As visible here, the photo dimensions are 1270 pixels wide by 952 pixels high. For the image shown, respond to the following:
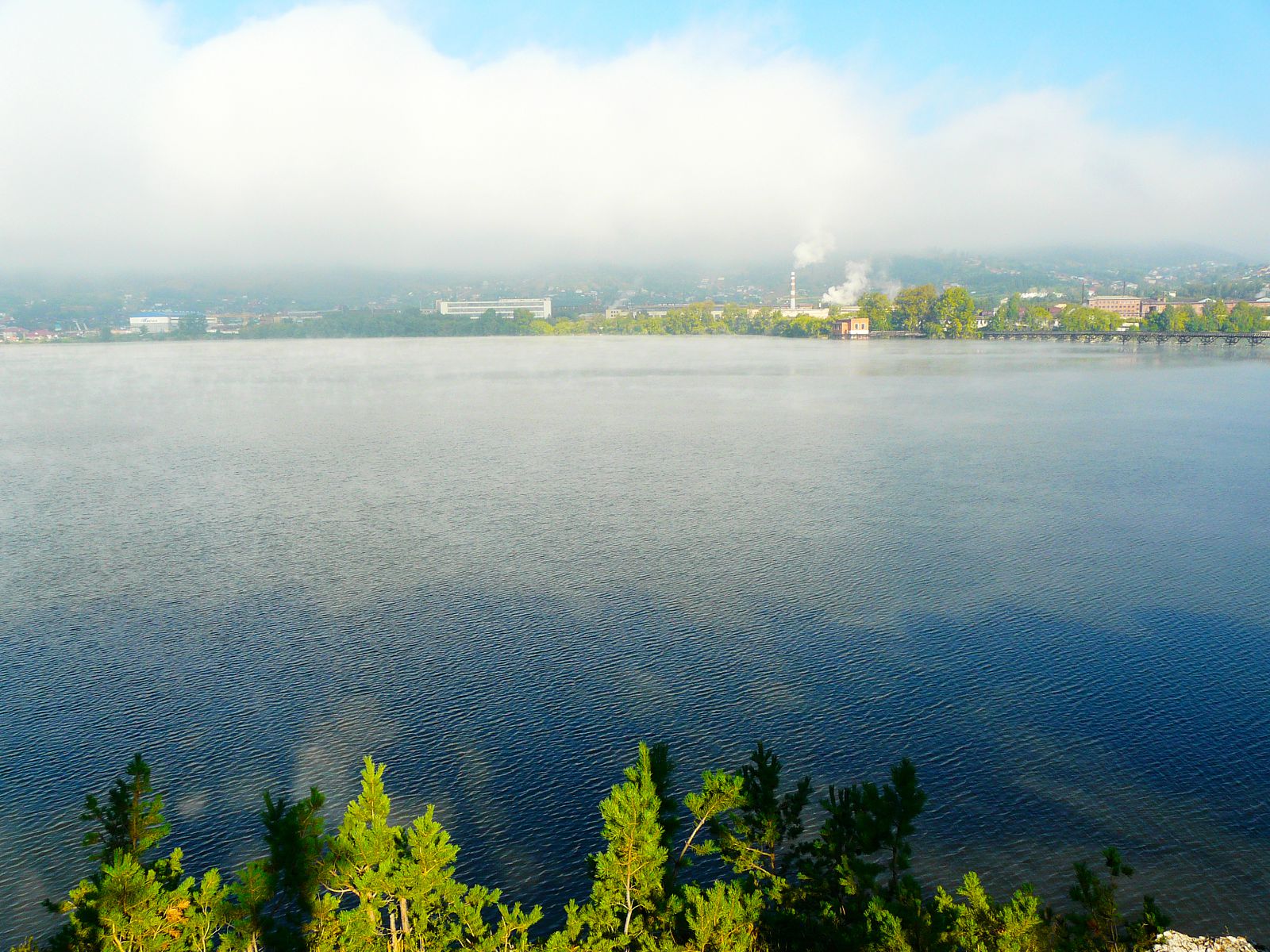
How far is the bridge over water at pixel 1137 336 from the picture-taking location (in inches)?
2028

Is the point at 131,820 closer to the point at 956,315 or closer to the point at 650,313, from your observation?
the point at 956,315

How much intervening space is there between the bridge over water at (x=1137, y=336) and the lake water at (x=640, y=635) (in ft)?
122

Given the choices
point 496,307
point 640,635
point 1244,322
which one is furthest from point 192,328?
point 640,635

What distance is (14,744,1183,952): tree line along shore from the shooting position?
4.10 meters

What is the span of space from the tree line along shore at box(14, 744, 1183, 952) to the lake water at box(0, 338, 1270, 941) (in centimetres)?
120

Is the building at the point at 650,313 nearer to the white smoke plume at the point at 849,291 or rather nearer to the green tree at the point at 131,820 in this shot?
the white smoke plume at the point at 849,291

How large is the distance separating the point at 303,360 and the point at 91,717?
4413 centimetres

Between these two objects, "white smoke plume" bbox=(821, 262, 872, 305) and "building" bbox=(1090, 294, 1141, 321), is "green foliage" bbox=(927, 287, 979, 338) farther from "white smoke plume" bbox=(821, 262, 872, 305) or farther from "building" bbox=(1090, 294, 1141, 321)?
"white smoke plume" bbox=(821, 262, 872, 305)

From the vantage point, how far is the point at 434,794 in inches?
252

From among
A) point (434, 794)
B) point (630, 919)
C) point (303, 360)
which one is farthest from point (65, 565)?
point (303, 360)

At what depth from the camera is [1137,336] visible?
183 feet

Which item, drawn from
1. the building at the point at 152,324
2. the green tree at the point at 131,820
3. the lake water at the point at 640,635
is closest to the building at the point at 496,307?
the building at the point at 152,324

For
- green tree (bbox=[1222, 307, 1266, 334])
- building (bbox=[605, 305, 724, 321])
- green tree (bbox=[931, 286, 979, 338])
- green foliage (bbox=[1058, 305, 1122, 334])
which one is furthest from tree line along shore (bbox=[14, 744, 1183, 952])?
building (bbox=[605, 305, 724, 321])

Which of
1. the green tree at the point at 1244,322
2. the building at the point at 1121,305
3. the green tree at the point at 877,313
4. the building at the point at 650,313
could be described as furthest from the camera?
the building at the point at 650,313
